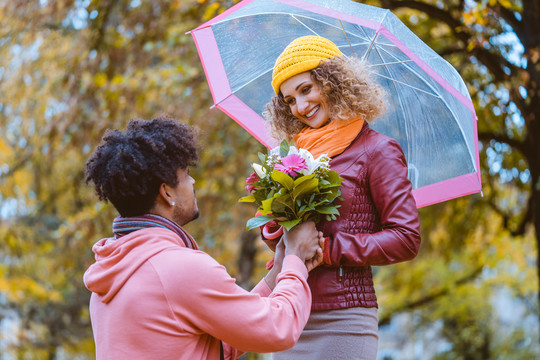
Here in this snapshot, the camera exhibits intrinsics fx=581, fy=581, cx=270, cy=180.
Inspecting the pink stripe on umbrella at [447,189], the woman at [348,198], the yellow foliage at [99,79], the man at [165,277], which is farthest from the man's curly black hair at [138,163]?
the yellow foliage at [99,79]

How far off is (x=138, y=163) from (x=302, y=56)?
3.06 ft

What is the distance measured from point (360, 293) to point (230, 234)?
7.05 m

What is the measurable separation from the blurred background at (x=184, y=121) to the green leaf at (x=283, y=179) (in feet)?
10.9

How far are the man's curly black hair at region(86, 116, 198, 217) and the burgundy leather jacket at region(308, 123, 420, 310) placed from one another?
26.9 inches

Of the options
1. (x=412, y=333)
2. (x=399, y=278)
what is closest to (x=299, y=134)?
(x=399, y=278)

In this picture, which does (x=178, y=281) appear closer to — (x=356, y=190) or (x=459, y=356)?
(x=356, y=190)

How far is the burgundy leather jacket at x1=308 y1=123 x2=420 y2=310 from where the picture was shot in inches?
91.0

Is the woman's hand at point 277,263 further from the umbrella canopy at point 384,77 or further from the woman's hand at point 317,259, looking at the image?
the umbrella canopy at point 384,77

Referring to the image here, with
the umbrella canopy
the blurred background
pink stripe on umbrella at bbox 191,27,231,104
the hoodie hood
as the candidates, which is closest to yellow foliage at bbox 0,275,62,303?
the blurred background

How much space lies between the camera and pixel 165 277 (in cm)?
206

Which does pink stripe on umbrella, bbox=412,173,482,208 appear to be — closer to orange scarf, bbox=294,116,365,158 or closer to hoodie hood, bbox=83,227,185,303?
orange scarf, bbox=294,116,365,158

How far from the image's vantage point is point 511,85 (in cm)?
538

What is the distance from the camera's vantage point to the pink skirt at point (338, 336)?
93.0 inches

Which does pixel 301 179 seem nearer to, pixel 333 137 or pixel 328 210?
pixel 328 210
